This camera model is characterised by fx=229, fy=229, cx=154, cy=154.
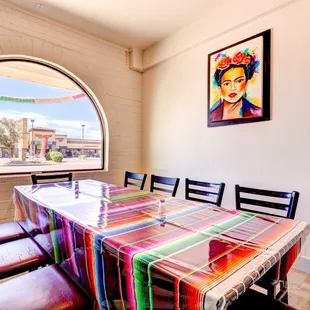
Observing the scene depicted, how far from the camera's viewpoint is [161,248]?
0.90 m

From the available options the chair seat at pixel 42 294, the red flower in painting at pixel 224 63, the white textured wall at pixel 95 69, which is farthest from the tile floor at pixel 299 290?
the white textured wall at pixel 95 69

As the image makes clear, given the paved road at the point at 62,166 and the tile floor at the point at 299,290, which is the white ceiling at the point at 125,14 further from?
the tile floor at the point at 299,290

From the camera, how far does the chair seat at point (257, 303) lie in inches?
37.9

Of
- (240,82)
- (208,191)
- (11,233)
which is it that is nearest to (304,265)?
(208,191)

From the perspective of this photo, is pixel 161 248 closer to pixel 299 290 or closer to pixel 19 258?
pixel 19 258

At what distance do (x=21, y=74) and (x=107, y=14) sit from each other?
4.39ft

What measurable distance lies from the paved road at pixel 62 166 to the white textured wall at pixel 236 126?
2.86 ft

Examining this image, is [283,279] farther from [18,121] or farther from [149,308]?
[18,121]

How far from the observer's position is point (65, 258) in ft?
4.30

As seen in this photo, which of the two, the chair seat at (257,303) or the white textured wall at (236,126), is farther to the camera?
the white textured wall at (236,126)

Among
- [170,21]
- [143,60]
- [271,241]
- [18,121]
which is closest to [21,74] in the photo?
[18,121]

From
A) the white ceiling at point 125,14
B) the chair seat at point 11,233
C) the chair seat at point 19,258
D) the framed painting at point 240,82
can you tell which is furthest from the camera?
the white ceiling at point 125,14

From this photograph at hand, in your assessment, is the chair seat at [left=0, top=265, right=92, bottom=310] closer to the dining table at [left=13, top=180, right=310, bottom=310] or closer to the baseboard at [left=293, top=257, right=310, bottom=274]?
the dining table at [left=13, top=180, right=310, bottom=310]

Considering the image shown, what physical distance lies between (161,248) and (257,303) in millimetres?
505
